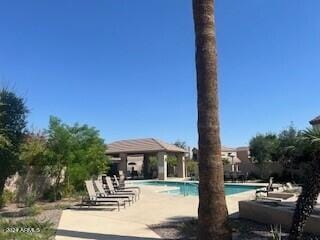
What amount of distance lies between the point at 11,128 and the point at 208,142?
1264 centimetres

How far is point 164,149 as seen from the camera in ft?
146

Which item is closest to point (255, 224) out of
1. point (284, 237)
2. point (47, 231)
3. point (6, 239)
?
point (284, 237)

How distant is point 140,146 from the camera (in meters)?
47.2

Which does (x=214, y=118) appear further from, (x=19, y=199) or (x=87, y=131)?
(x=87, y=131)

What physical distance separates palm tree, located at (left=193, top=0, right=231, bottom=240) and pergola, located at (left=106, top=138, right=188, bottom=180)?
3603cm

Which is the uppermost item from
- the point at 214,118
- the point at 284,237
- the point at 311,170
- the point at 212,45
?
the point at 212,45

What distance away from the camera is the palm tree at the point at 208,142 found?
8.40 metres

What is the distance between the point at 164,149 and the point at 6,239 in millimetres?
34582

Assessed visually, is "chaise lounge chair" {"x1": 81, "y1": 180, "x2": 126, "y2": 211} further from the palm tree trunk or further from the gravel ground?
the palm tree trunk

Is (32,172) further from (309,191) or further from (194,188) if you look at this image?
(309,191)

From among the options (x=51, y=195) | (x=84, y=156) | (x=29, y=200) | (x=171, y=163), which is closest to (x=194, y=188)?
(x=84, y=156)

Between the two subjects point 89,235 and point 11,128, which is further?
point 11,128

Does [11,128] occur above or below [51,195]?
above

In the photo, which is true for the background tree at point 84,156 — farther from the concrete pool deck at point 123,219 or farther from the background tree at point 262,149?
the background tree at point 262,149
